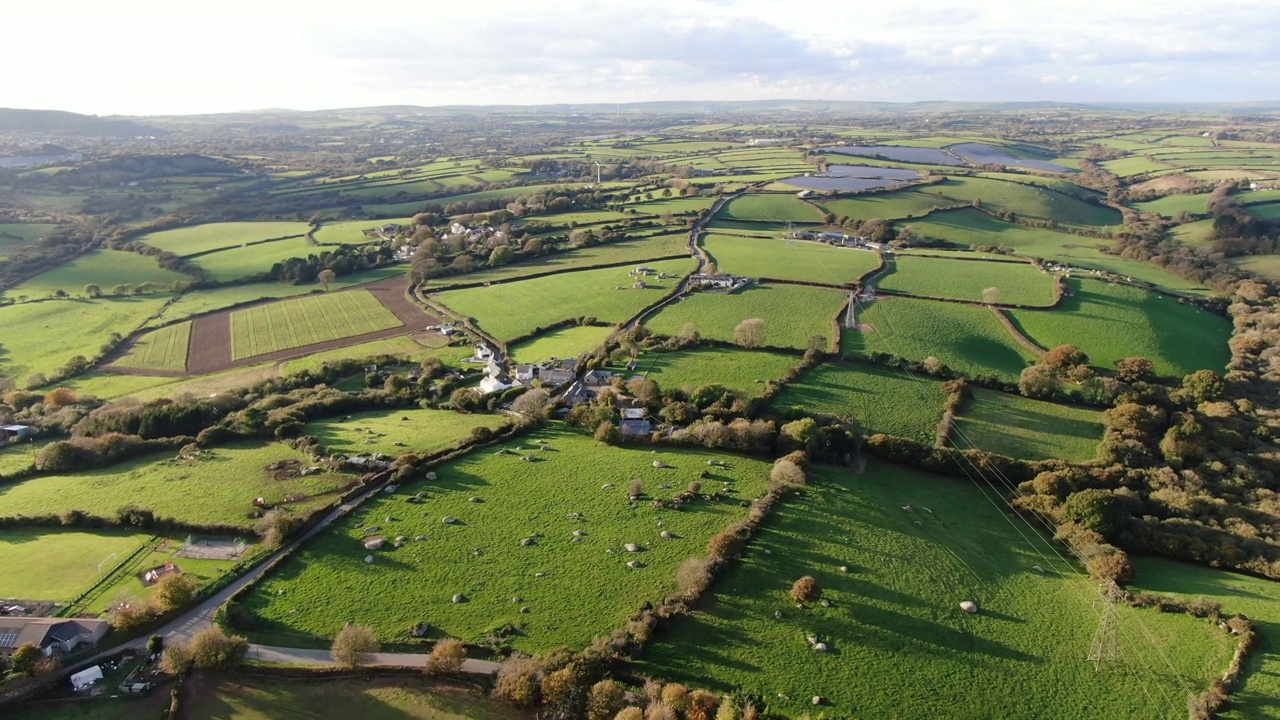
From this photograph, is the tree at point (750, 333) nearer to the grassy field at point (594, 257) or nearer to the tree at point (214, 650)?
the grassy field at point (594, 257)

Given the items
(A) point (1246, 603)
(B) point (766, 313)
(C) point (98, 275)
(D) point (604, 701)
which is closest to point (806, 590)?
(D) point (604, 701)

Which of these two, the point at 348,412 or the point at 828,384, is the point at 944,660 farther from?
the point at 348,412

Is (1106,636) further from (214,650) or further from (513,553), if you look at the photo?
(214,650)

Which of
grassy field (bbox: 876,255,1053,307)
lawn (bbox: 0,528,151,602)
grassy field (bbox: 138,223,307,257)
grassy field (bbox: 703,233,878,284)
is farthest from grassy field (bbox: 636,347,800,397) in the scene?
grassy field (bbox: 138,223,307,257)

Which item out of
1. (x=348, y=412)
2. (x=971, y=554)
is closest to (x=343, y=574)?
(x=348, y=412)

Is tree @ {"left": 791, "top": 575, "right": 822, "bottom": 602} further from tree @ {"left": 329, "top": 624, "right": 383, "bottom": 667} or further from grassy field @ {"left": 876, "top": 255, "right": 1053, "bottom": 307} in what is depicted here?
grassy field @ {"left": 876, "top": 255, "right": 1053, "bottom": 307}

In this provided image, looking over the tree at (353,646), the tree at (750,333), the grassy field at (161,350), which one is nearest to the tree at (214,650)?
the tree at (353,646)

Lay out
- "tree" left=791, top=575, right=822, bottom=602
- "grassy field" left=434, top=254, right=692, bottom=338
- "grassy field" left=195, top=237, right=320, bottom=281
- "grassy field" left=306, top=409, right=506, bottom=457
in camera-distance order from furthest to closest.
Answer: "grassy field" left=195, top=237, right=320, bottom=281
"grassy field" left=434, top=254, right=692, bottom=338
"grassy field" left=306, top=409, right=506, bottom=457
"tree" left=791, top=575, right=822, bottom=602
